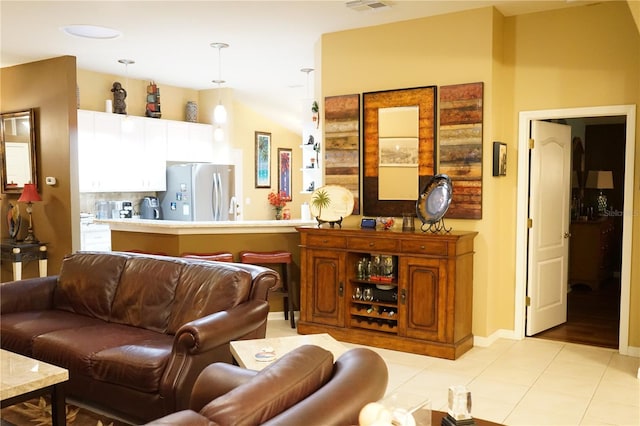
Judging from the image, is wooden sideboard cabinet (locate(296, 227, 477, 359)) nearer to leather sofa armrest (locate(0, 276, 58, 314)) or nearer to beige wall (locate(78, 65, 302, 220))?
leather sofa armrest (locate(0, 276, 58, 314))

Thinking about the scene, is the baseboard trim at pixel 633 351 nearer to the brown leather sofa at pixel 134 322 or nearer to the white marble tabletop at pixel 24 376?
the brown leather sofa at pixel 134 322

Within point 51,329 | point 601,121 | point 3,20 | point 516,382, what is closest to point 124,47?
point 3,20

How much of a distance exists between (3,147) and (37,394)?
5266 millimetres

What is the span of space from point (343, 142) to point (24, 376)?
3520 millimetres

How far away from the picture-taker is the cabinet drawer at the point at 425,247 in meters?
4.51

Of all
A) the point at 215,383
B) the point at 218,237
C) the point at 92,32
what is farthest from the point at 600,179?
the point at 215,383

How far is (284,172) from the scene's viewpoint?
980 centimetres

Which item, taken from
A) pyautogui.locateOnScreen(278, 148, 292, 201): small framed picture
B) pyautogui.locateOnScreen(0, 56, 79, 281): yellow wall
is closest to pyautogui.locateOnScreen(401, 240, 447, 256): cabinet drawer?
pyautogui.locateOnScreen(0, 56, 79, 281): yellow wall

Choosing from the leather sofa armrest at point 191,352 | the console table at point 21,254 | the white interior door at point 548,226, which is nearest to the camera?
the leather sofa armrest at point 191,352

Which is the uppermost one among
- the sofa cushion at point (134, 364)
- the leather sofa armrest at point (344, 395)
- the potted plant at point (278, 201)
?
the potted plant at point (278, 201)

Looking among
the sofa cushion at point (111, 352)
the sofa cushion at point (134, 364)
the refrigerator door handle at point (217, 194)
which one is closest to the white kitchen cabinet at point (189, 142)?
the refrigerator door handle at point (217, 194)

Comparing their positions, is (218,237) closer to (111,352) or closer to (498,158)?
(111,352)

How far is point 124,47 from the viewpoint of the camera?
6.02 m

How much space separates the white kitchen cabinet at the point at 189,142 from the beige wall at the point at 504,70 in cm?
356
